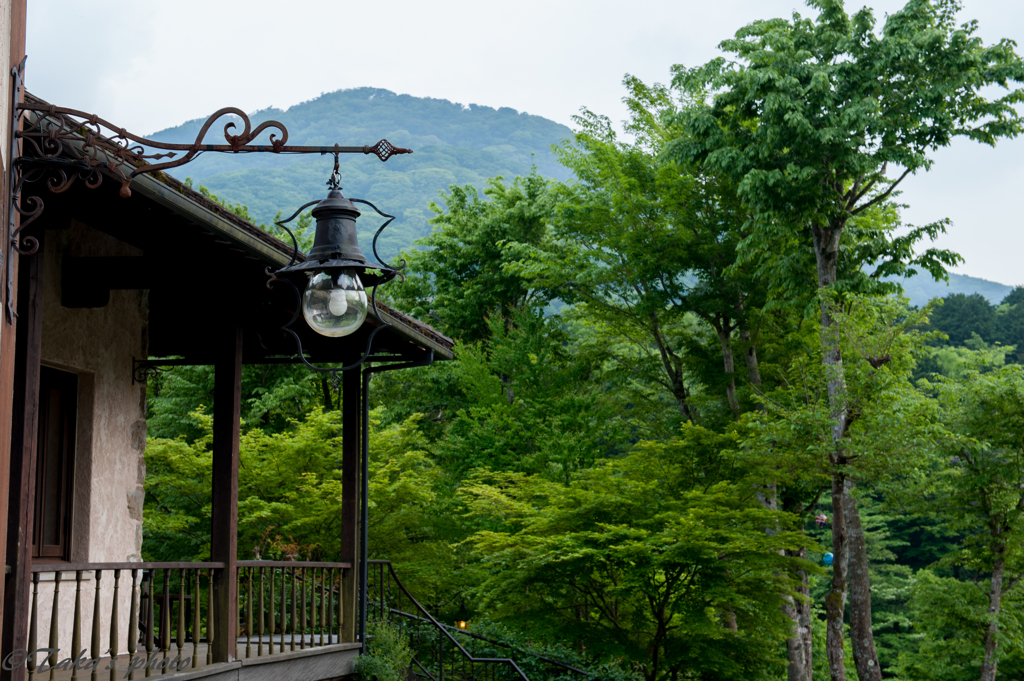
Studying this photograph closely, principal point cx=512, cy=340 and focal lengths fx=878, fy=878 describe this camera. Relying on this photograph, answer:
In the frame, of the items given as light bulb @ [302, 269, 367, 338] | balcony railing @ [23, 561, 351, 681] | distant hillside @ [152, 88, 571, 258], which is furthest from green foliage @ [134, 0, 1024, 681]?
distant hillside @ [152, 88, 571, 258]

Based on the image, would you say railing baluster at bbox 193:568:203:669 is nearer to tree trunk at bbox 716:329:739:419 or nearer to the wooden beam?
the wooden beam

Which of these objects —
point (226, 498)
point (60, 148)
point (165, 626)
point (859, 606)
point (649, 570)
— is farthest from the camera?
point (859, 606)

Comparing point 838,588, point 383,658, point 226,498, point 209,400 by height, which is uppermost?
point 209,400

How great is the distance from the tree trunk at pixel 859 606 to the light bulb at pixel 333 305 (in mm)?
13809

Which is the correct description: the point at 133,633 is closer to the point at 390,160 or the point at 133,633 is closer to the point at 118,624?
the point at 118,624

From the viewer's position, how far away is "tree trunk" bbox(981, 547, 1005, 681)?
19109 mm

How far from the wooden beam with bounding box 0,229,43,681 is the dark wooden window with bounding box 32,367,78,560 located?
2.58 m

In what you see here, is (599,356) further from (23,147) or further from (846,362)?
(23,147)

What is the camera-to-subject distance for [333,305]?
370 cm

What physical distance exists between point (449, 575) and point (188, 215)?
12.6 metres

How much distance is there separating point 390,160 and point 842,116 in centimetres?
8853

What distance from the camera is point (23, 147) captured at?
3277 mm

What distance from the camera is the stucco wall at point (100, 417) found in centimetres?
645

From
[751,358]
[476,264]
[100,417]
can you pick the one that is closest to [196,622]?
[100,417]
